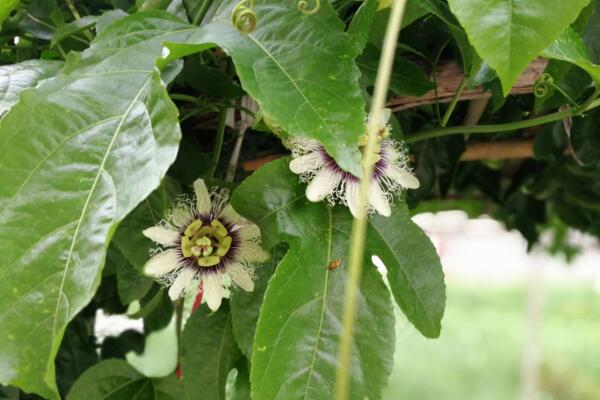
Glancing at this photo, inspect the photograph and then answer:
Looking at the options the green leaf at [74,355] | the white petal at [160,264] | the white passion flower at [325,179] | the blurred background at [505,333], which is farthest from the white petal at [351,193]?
the blurred background at [505,333]

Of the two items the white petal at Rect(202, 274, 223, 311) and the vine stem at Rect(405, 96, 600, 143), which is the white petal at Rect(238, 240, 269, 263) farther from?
the vine stem at Rect(405, 96, 600, 143)

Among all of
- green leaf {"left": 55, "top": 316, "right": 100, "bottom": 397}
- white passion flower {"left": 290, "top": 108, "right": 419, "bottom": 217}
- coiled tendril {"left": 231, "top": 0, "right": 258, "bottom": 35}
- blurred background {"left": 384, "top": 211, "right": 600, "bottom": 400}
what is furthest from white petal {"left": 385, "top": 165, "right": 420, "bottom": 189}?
blurred background {"left": 384, "top": 211, "right": 600, "bottom": 400}

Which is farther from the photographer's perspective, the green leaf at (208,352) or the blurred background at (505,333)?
the blurred background at (505,333)

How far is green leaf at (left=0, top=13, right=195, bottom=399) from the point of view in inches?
11.8

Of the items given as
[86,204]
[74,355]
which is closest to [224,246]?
[86,204]

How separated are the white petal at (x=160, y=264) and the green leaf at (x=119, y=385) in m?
0.16

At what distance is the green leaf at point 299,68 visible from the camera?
300mm

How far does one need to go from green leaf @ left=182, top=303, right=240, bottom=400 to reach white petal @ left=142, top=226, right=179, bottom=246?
0.08 m

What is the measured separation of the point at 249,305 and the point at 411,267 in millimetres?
92

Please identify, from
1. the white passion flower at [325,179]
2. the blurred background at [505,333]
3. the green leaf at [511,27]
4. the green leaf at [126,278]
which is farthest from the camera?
the blurred background at [505,333]

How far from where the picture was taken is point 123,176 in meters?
0.31

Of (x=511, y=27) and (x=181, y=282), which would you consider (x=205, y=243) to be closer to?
(x=181, y=282)

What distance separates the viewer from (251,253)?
1.35 feet

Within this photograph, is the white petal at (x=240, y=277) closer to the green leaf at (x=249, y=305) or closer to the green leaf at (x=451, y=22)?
the green leaf at (x=249, y=305)
